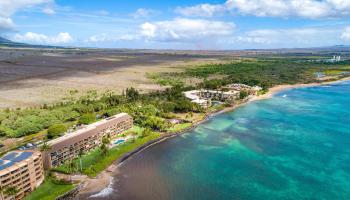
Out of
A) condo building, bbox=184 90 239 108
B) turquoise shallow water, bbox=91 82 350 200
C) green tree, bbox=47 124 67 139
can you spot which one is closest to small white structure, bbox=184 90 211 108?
condo building, bbox=184 90 239 108

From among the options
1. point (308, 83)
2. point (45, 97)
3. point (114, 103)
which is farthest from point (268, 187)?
point (308, 83)

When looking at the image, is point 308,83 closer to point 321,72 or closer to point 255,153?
point 321,72

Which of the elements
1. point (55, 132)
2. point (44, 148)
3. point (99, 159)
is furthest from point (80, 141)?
point (55, 132)

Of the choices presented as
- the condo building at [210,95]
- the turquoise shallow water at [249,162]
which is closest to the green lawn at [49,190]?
the turquoise shallow water at [249,162]

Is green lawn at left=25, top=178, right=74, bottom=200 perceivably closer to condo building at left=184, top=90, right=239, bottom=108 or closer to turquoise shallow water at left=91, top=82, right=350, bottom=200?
turquoise shallow water at left=91, top=82, right=350, bottom=200

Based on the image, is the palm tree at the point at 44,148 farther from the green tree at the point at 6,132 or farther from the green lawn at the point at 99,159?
the green tree at the point at 6,132

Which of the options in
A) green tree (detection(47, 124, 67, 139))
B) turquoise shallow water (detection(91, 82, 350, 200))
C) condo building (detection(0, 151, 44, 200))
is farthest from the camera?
green tree (detection(47, 124, 67, 139))

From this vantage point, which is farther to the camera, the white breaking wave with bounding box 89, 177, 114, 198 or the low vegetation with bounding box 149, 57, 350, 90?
the low vegetation with bounding box 149, 57, 350, 90
